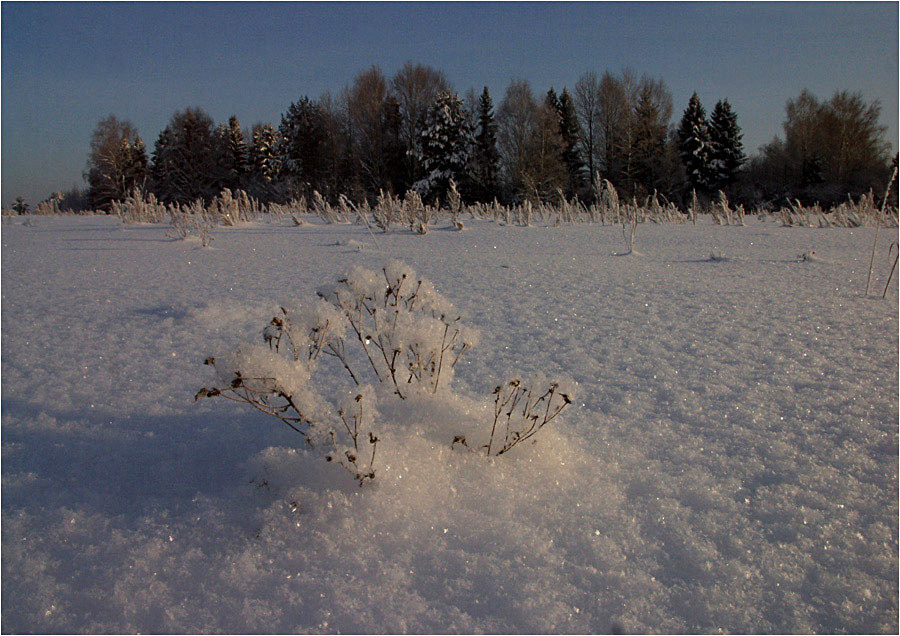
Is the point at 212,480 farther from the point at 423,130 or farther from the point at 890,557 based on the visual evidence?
the point at 423,130

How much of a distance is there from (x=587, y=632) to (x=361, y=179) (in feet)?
109

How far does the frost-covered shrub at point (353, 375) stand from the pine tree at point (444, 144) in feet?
93.6

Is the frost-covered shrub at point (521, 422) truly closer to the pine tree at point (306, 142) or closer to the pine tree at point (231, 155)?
the pine tree at point (306, 142)

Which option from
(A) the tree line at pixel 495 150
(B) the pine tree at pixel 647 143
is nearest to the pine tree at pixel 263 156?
(A) the tree line at pixel 495 150

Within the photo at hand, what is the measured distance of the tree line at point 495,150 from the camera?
29.7 metres

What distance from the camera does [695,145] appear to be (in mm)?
33188

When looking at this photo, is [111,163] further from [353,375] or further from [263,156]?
[353,375]

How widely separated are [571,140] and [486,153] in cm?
738

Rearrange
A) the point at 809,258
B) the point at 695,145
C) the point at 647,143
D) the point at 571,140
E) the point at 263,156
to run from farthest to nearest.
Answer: the point at 263,156 → the point at 571,140 → the point at 695,145 → the point at 647,143 → the point at 809,258

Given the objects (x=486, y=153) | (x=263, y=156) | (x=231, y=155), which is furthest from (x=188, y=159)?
(x=486, y=153)

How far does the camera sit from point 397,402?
1.34 metres

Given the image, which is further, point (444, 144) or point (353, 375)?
point (444, 144)

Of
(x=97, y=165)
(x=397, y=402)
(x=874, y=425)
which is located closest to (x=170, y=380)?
(x=397, y=402)

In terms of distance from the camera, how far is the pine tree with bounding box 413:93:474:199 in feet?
94.9
